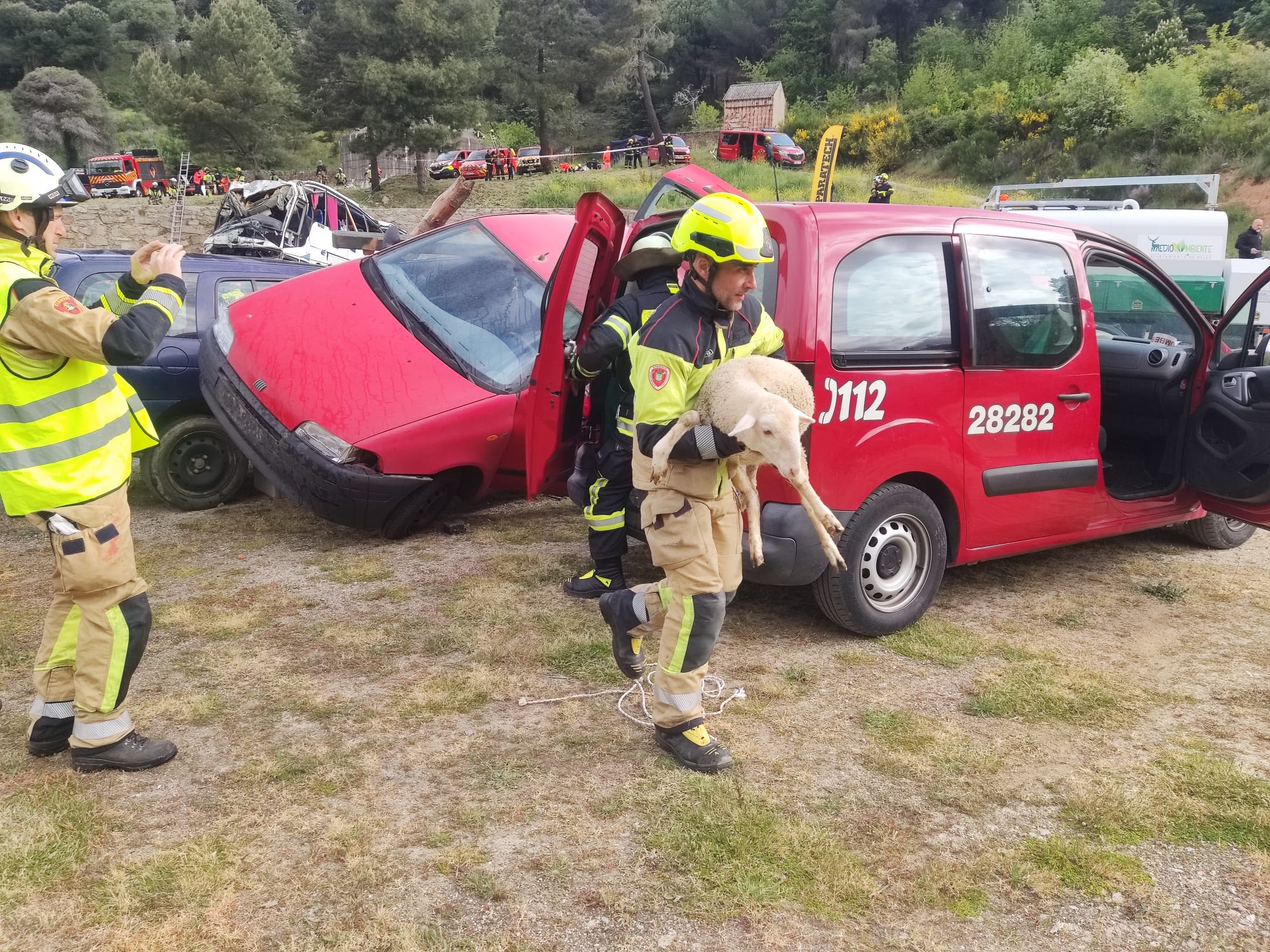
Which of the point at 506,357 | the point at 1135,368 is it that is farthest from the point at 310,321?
the point at 1135,368

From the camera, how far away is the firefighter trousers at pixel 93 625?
9.32 ft

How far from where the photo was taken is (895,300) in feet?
12.9

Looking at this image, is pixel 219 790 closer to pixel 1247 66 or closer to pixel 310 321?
pixel 310 321

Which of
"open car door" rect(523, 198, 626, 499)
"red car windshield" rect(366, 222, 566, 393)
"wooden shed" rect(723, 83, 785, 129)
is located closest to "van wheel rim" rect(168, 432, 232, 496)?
"red car windshield" rect(366, 222, 566, 393)

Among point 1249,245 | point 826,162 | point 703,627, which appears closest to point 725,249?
point 703,627

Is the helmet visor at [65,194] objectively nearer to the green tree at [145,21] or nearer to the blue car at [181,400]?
the blue car at [181,400]

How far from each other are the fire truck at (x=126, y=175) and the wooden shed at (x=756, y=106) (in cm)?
2768

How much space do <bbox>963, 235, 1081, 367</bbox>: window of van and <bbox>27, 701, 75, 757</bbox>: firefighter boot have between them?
3.77 m

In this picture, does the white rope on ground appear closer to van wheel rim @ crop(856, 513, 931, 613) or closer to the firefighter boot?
van wheel rim @ crop(856, 513, 931, 613)

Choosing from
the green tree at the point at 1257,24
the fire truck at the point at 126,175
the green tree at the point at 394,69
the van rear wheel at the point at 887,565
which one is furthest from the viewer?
the green tree at the point at 1257,24

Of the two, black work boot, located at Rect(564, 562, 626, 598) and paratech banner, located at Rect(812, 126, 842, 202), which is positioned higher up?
paratech banner, located at Rect(812, 126, 842, 202)

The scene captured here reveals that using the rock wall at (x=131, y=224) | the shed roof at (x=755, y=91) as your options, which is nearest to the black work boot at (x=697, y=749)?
the rock wall at (x=131, y=224)

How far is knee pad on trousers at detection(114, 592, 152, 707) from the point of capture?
296 cm

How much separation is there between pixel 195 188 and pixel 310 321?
3502cm
